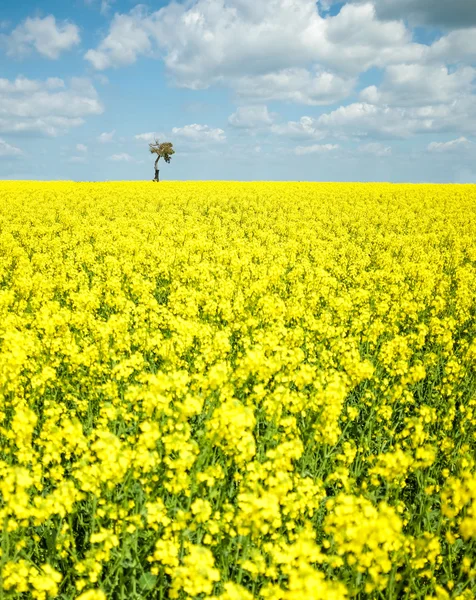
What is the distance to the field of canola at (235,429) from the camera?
3.33 m

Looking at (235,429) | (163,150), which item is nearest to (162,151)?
(163,150)

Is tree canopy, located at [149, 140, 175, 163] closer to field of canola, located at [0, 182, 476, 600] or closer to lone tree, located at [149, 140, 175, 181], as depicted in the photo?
lone tree, located at [149, 140, 175, 181]

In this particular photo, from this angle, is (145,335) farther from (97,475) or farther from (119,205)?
(119,205)

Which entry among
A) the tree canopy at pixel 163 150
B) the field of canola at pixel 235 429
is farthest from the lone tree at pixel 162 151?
the field of canola at pixel 235 429

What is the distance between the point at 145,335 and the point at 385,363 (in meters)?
3.82

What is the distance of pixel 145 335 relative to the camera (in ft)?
24.6

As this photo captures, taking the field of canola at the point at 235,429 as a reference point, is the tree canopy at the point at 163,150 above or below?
above

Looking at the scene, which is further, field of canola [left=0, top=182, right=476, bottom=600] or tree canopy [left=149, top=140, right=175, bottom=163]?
tree canopy [left=149, top=140, right=175, bottom=163]

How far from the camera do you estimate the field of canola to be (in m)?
3.33

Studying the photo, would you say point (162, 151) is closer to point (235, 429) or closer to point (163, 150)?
point (163, 150)

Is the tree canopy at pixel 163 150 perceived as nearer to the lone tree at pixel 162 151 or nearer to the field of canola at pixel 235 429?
the lone tree at pixel 162 151

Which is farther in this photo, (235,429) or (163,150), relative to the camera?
(163,150)

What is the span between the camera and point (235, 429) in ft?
12.9

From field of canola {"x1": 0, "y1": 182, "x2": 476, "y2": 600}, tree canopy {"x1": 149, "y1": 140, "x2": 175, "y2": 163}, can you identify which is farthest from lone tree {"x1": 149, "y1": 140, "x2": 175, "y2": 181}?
field of canola {"x1": 0, "y1": 182, "x2": 476, "y2": 600}
